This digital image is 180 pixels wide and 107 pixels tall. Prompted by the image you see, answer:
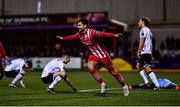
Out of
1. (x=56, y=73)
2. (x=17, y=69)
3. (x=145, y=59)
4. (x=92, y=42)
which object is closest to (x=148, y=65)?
(x=145, y=59)

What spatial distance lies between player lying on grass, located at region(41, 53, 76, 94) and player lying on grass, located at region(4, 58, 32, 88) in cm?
260

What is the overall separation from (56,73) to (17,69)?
3.90 m

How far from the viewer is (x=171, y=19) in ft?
159

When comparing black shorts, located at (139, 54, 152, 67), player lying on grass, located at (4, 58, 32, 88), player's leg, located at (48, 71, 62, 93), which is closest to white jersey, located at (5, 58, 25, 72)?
player lying on grass, located at (4, 58, 32, 88)

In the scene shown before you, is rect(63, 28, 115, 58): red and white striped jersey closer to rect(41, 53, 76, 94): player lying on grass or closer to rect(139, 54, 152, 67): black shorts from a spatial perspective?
rect(41, 53, 76, 94): player lying on grass

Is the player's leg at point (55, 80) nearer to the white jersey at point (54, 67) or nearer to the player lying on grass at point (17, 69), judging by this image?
the white jersey at point (54, 67)

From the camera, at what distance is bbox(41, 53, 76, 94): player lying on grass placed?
16016 millimetres

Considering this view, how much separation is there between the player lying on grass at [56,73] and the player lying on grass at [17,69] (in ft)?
8.52

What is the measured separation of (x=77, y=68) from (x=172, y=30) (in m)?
11.2

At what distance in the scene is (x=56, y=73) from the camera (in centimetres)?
1623

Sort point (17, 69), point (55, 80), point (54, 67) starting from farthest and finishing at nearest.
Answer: point (17, 69) < point (54, 67) < point (55, 80)

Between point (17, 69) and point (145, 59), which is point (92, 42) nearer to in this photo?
point (145, 59)

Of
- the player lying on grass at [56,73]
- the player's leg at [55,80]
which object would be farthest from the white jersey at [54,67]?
the player's leg at [55,80]

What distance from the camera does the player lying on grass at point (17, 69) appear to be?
63.3 feet
